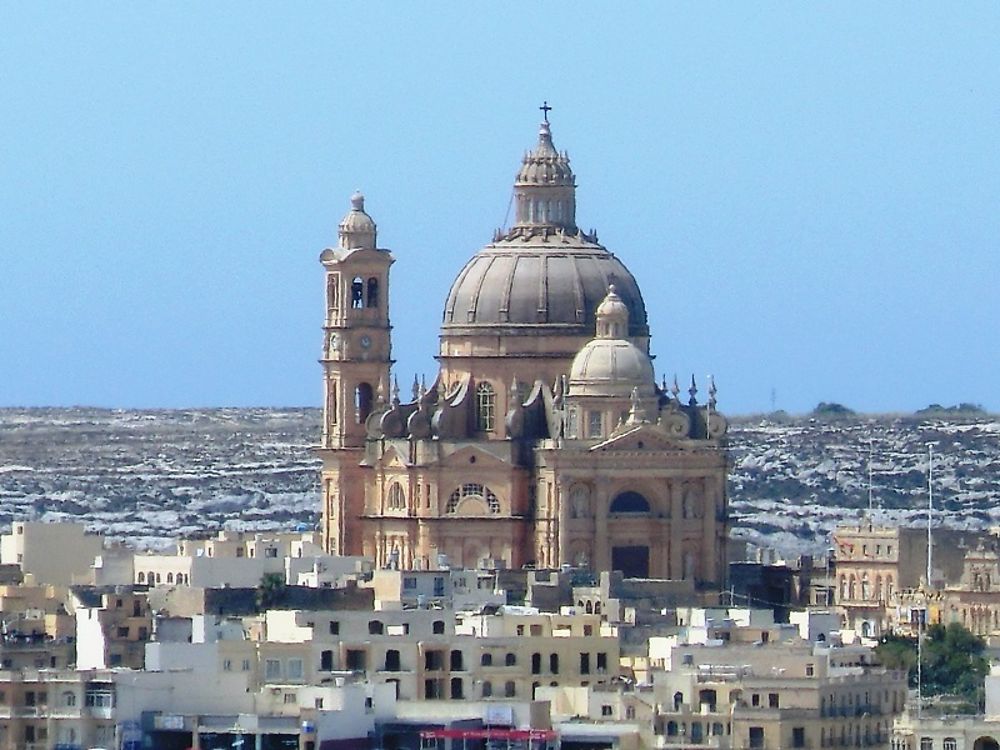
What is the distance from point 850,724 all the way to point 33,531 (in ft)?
165

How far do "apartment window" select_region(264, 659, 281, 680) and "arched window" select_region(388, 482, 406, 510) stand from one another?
150ft

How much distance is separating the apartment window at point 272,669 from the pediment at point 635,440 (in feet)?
142

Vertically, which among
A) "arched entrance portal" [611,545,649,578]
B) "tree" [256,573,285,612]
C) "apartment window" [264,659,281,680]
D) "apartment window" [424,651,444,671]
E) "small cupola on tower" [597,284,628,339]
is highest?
"small cupola on tower" [597,284,628,339]

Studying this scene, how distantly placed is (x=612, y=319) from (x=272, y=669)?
46024 mm

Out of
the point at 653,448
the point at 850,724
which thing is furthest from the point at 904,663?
the point at 653,448

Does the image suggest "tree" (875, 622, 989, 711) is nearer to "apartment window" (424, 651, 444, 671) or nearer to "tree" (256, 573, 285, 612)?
"apartment window" (424, 651, 444, 671)

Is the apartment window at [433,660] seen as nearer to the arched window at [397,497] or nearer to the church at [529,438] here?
the church at [529,438]

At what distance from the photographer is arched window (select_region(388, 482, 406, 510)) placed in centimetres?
19612

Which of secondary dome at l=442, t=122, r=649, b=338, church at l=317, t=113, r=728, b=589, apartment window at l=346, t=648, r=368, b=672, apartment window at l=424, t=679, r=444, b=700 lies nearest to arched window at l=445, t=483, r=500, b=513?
church at l=317, t=113, r=728, b=589

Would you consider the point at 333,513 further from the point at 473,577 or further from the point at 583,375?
the point at 473,577

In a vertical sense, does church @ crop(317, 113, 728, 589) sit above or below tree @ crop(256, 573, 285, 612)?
above

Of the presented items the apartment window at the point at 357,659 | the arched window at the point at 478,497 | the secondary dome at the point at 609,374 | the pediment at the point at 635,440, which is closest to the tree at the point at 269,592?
the apartment window at the point at 357,659

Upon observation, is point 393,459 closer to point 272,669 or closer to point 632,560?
point 632,560

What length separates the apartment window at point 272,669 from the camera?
14925 cm
